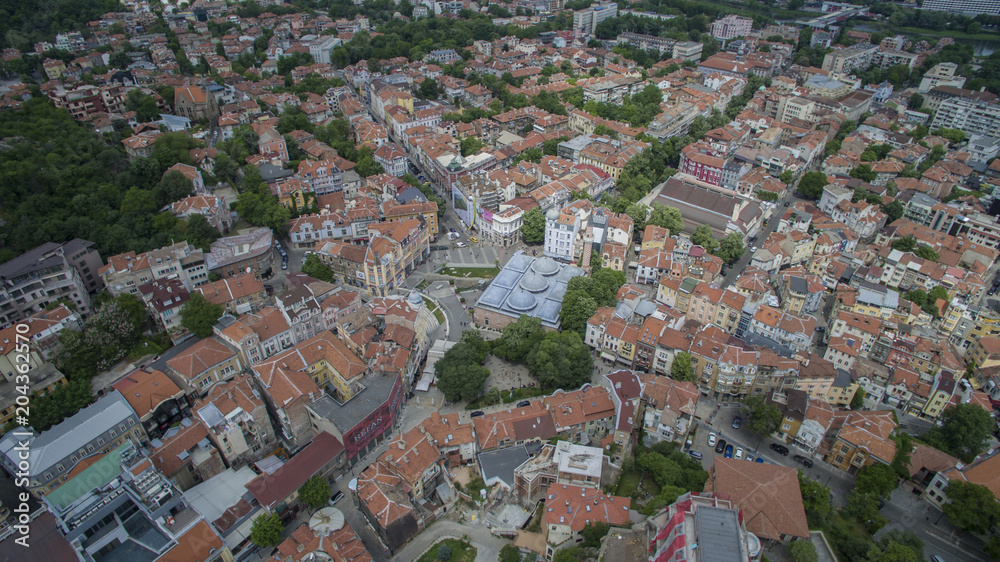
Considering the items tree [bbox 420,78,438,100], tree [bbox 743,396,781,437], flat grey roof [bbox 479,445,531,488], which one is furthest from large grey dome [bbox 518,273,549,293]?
tree [bbox 420,78,438,100]

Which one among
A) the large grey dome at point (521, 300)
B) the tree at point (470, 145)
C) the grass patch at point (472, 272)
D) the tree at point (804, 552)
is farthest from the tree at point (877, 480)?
the tree at point (470, 145)

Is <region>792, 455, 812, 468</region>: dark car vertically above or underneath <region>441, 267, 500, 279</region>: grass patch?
underneath

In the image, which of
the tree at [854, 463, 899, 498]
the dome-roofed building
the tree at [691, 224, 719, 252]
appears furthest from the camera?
the tree at [691, 224, 719, 252]

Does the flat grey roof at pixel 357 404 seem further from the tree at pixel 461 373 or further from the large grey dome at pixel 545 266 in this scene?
the large grey dome at pixel 545 266

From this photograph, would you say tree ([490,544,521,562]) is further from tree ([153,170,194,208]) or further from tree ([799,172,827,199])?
tree ([799,172,827,199])

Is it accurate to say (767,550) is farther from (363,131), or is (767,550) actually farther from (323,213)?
(363,131)

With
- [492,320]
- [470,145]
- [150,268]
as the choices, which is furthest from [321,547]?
[470,145]

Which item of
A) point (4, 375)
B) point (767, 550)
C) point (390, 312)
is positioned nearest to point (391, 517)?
point (390, 312)
